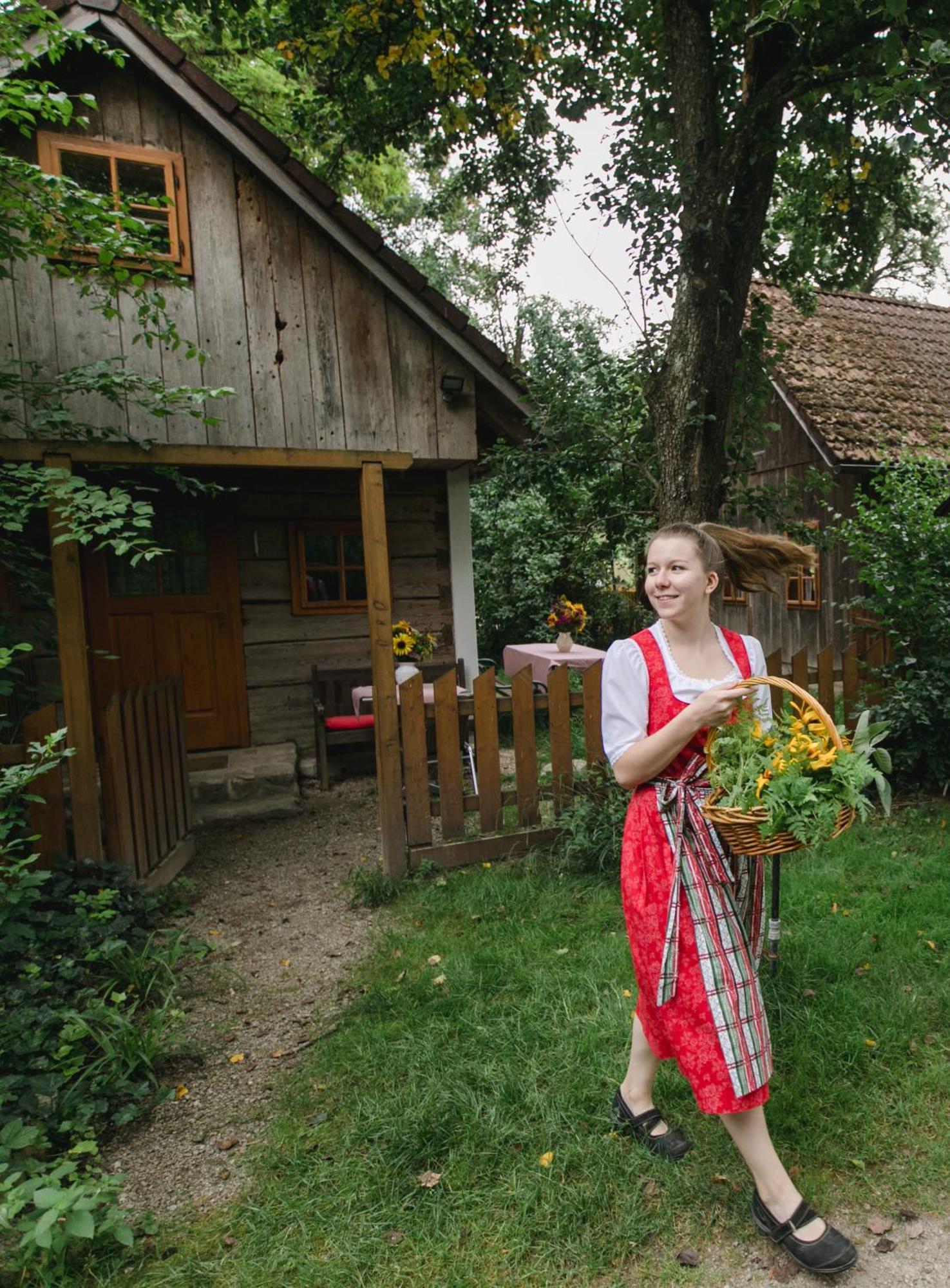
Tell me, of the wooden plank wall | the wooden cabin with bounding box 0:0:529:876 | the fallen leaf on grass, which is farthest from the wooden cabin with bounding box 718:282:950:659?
the fallen leaf on grass

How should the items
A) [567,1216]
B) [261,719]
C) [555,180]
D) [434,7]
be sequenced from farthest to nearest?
[261,719] → [555,180] → [434,7] → [567,1216]

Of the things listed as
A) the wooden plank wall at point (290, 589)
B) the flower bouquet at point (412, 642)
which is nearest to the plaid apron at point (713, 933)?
the flower bouquet at point (412, 642)

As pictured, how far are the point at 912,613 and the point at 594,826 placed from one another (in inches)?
116

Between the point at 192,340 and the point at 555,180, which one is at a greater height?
the point at 555,180

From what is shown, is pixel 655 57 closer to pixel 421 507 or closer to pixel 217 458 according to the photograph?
pixel 421 507

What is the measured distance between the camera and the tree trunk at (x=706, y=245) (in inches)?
165

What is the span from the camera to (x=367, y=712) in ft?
22.5

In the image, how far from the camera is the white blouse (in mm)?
2074

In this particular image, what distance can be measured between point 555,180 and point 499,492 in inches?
113

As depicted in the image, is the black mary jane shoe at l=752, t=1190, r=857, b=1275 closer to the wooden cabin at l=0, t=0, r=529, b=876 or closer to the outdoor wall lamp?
the wooden cabin at l=0, t=0, r=529, b=876

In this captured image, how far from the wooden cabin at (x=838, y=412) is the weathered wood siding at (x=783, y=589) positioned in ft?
0.06

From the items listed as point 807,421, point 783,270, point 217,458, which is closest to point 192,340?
point 217,458

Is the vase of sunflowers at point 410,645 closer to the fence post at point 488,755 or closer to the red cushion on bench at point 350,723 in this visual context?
the red cushion on bench at point 350,723

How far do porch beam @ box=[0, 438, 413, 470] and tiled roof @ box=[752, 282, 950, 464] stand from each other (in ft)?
24.1
